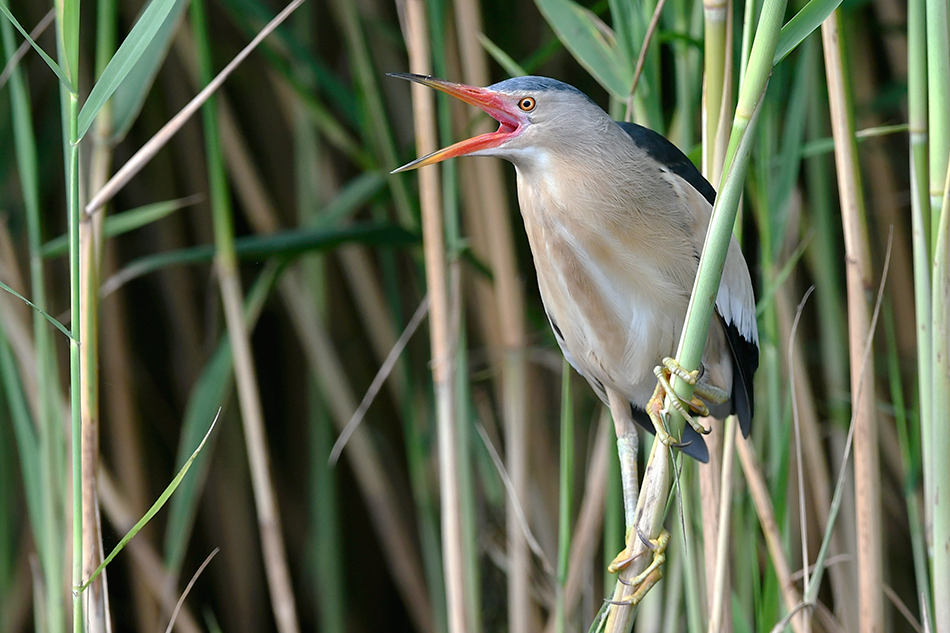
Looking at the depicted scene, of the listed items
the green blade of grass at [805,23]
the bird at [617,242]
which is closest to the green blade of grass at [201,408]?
the bird at [617,242]

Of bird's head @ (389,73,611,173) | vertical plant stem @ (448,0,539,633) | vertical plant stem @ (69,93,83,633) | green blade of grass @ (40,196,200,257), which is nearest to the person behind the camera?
vertical plant stem @ (69,93,83,633)

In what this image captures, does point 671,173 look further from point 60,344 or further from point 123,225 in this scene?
point 60,344

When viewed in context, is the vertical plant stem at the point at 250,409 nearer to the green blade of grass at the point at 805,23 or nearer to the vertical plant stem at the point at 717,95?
the vertical plant stem at the point at 717,95

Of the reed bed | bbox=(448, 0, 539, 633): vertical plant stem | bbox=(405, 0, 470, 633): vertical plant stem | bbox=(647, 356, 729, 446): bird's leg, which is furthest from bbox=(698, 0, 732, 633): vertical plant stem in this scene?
bbox=(448, 0, 539, 633): vertical plant stem

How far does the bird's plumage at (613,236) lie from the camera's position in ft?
2.83

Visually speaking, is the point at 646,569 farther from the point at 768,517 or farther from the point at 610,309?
the point at 610,309

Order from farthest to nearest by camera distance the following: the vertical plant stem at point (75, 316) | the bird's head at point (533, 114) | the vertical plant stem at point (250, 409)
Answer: the vertical plant stem at point (250, 409) < the bird's head at point (533, 114) < the vertical plant stem at point (75, 316)

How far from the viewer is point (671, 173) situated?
0.96 meters

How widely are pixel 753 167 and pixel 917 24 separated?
308mm

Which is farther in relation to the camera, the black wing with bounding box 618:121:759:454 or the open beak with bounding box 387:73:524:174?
the black wing with bounding box 618:121:759:454

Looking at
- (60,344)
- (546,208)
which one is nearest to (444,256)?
(546,208)

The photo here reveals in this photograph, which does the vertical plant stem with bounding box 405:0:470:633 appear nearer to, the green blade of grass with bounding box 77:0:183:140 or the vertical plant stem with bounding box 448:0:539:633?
the vertical plant stem with bounding box 448:0:539:633

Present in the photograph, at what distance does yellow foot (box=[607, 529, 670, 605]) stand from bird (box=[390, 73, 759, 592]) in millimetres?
99

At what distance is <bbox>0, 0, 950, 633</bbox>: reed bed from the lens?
30.8 inches
